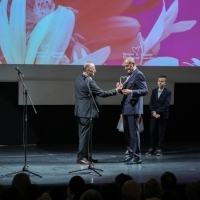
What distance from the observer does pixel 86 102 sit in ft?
25.8

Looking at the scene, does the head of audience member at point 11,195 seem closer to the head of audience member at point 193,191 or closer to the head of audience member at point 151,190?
the head of audience member at point 151,190

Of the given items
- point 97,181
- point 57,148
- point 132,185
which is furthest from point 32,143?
point 132,185

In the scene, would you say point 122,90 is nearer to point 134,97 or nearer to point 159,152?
point 134,97

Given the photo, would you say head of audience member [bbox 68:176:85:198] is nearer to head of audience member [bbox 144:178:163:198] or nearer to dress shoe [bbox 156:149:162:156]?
head of audience member [bbox 144:178:163:198]

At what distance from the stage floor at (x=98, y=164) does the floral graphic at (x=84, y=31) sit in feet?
4.97

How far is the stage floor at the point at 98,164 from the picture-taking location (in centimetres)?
689

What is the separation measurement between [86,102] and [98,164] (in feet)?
3.02

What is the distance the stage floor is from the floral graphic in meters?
1.52

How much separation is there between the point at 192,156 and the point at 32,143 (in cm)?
300

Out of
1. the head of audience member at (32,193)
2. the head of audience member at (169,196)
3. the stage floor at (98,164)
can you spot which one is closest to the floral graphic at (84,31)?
the stage floor at (98,164)

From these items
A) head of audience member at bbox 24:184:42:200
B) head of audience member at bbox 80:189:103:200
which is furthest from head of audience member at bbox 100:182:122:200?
head of audience member at bbox 24:184:42:200

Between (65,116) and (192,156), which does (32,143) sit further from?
(192,156)

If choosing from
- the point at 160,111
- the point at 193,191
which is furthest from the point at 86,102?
the point at 193,191

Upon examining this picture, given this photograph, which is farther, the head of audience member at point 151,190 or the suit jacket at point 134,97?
the suit jacket at point 134,97
